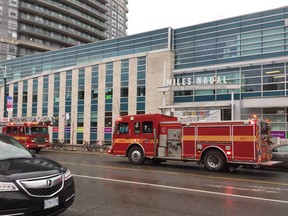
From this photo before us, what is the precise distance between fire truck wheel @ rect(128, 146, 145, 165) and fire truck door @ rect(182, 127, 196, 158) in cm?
251

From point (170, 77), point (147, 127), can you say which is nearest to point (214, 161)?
point (147, 127)

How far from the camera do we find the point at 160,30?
37.9m

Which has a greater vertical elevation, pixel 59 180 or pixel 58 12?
pixel 58 12

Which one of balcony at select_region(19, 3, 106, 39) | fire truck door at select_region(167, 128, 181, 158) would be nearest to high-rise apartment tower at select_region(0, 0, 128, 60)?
balcony at select_region(19, 3, 106, 39)

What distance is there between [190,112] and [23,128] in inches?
653

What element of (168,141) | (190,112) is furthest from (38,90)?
(168,141)

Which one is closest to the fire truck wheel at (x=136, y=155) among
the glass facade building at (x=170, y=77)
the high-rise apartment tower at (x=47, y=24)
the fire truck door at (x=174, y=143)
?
the fire truck door at (x=174, y=143)

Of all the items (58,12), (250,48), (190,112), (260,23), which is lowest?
(190,112)

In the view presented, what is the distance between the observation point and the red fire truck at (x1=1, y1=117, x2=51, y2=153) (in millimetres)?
25672

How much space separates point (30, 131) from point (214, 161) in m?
17.2

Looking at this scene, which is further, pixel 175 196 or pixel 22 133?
pixel 22 133

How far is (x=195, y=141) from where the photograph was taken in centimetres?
1466

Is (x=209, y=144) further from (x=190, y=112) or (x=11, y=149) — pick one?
(x=190, y=112)

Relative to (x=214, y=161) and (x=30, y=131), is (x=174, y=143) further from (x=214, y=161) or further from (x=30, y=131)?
(x=30, y=131)
